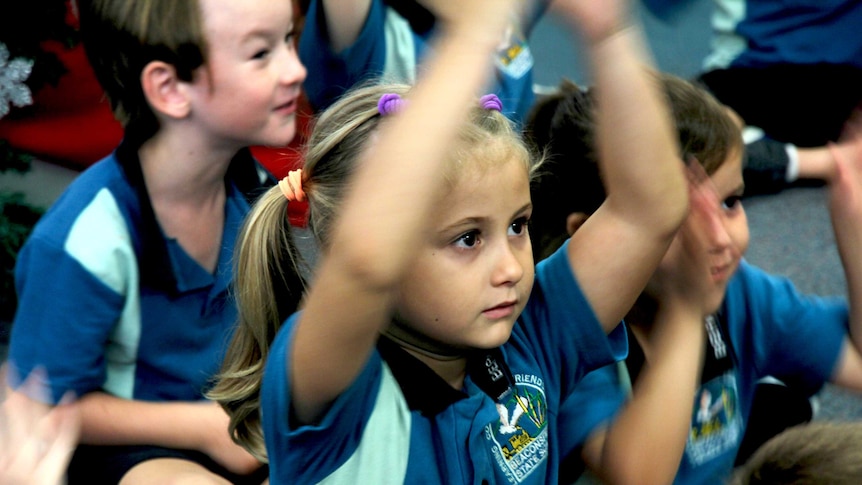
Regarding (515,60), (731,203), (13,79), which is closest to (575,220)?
(731,203)

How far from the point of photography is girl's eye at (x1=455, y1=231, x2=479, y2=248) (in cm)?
86

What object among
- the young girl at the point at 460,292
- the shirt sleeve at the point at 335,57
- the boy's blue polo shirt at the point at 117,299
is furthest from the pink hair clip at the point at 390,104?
the shirt sleeve at the point at 335,57

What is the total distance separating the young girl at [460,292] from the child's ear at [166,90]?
1.30ft

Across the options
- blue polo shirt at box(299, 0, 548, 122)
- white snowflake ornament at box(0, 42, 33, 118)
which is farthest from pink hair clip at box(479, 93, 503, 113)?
white snowflake ornament at box(0, 42, 33, 118)

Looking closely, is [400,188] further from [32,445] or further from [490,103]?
[32,445]

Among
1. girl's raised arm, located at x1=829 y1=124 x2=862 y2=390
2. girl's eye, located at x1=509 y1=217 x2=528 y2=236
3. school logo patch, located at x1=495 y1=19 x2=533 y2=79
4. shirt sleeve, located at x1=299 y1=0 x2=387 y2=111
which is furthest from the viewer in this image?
school logo patch, located at x1=495 y1=19 x2=533 y2=79

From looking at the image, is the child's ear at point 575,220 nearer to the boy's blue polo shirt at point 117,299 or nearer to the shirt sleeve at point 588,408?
the shirt sleeve at point 588,408

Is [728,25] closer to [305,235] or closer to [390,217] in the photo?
[305,235]

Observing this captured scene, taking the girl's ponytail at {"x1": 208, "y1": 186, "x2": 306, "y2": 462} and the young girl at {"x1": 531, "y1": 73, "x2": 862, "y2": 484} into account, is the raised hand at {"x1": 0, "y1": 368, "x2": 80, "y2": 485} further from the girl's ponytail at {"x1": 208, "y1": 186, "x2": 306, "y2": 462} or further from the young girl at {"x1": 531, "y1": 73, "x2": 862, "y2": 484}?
the young girl at {"x1": 531, "y1": 73, "x2": 862, "y2": 484}

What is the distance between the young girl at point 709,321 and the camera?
1.02m

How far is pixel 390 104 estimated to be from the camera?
88 centimetres

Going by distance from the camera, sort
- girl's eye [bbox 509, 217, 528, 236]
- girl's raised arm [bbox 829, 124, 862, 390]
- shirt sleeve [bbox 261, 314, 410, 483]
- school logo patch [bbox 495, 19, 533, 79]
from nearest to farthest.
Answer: shirt sleeve [bbox 261, 314, 410, 483], girl's eye [bbox 509, 217, 528, 236], girl's raised arm [bbox 829, 124, 862, 390], school logo patch [bbox 495, 19, 533, 79]

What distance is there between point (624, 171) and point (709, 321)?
379 mm

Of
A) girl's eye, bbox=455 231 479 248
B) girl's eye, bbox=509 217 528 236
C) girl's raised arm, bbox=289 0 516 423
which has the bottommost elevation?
girl's eye, bbox=509 217 528 236
